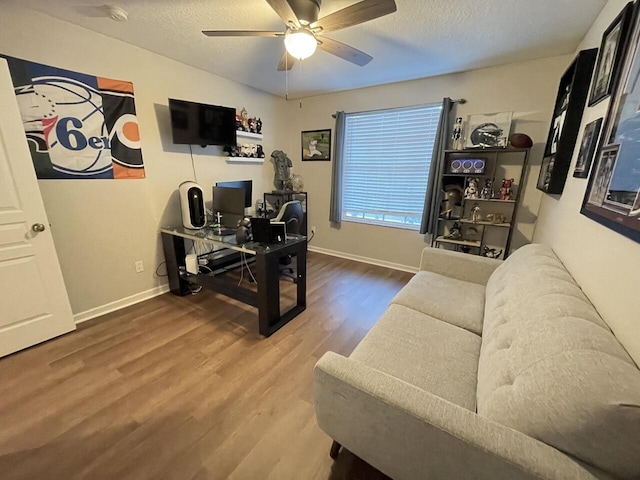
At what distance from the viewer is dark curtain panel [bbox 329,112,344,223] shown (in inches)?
146

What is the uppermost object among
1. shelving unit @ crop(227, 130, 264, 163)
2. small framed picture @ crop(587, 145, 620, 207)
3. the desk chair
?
shelving unit @ crop(227, 130, 264, 163)

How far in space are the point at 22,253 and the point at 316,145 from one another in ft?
11.3

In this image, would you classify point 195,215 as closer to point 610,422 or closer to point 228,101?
point 228,101

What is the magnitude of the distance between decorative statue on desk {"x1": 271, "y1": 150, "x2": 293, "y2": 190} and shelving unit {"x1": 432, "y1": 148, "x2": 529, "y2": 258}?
2.27 m

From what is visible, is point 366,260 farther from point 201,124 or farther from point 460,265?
point 201,124

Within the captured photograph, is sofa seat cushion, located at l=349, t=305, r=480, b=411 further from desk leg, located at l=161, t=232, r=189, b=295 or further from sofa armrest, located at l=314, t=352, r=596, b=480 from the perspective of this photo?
desk leg, located at l=161, t=232, r=189, b=295

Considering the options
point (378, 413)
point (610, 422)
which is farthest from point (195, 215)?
point (610, 422)

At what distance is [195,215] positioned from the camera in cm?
269

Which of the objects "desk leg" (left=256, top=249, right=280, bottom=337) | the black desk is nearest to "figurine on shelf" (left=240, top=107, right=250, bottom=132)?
the black desk

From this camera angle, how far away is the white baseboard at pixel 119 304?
7.63ft

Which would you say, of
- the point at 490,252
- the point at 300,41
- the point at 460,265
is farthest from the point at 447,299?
the point at 300,41

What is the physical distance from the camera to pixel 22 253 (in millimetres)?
1881

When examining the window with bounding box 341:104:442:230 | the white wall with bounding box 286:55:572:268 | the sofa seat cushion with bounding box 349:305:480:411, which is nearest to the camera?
the sofa seat cushion with bounding box 349:305:480:411

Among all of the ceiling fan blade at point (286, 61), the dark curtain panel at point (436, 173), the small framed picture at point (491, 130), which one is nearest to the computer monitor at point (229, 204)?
the ceiling fan blade at point (286, 61)
